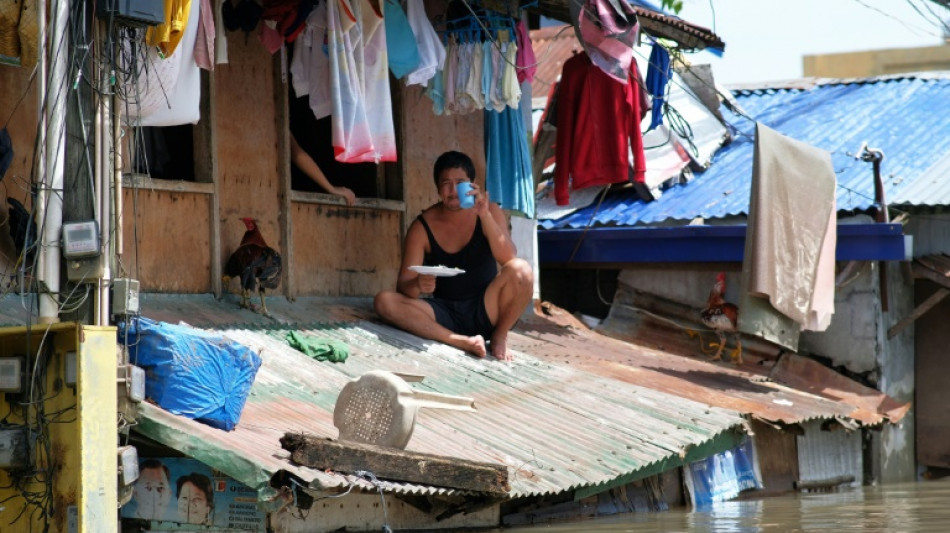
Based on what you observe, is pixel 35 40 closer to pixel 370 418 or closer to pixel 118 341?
pixel 118 341

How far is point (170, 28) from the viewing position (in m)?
7.29

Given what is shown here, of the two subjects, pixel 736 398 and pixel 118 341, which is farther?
pixel 736 398

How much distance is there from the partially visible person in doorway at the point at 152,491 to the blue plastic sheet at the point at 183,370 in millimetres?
326

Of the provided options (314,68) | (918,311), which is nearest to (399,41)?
(314,68)

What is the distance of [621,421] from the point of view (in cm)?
887

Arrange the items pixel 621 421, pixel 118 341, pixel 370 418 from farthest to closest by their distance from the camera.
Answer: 1. pixel 621 421
2. pixel 370 418
3. pixel 118 341

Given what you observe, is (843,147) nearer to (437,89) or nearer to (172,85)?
(437,89)

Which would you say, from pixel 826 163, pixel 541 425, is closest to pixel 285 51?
pixel 541 425

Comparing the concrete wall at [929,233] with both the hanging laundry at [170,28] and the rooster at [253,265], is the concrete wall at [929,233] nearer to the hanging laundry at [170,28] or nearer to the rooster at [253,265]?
the rooster at [253,265]

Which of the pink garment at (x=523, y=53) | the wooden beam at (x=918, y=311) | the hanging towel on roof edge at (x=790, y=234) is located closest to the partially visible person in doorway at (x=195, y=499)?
the pink garment at (x=523, y=53)

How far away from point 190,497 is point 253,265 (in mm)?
2850

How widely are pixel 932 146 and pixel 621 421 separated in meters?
6.48

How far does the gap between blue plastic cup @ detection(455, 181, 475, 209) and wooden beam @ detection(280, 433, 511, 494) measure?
3.34 m

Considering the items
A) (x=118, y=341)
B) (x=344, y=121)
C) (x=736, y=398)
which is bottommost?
(x=736, y=398)
